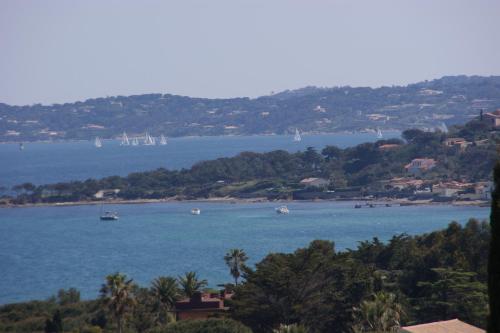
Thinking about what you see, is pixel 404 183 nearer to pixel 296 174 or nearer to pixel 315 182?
pixel 315 182

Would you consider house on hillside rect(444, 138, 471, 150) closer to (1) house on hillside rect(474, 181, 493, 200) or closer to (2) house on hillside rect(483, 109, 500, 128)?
(2) house on hillside rect(483, 109, 500, 128)

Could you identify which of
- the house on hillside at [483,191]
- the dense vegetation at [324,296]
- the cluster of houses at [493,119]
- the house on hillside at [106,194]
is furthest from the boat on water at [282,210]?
the dense vegetation at [324,296]

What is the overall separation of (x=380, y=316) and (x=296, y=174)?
334 ft

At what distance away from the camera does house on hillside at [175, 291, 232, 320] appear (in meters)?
39.9

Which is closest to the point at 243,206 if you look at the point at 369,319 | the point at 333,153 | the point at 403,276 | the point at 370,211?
the point at 370,211

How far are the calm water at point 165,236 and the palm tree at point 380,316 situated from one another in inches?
1038

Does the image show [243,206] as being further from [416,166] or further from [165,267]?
[165,267]

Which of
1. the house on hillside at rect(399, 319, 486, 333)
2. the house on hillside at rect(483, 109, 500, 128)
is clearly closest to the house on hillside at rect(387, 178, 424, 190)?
the house on hillside at rect(483, 109, 500, 128)

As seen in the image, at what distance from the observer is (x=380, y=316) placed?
1307 inches

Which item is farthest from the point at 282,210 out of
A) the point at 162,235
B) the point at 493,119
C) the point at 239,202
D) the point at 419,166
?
the point at 493,119

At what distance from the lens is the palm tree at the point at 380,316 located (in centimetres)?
3265

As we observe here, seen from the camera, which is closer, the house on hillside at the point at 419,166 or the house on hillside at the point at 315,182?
the house on hillside at the point at 315,182

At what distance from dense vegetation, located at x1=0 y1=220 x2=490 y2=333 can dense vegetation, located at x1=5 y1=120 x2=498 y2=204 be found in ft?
237

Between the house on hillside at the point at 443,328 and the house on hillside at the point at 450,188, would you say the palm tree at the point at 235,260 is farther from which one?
the house on hillside at the point at 450,188
